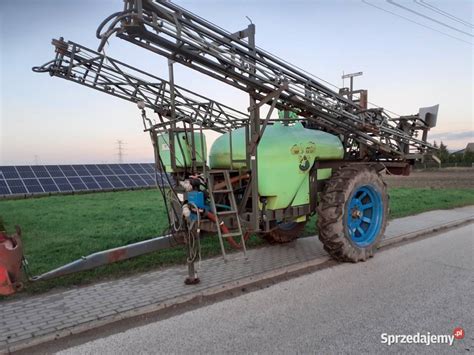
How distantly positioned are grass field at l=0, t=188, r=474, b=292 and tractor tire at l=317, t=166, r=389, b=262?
5.60 ft

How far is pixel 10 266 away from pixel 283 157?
136 inches

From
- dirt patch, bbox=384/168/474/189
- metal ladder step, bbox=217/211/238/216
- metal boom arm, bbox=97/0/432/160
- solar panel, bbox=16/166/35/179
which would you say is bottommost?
dirt patch, bbox=384/168/474/189

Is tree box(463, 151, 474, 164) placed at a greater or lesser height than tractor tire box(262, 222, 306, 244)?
greater

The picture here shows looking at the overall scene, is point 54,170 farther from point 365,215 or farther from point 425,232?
point 425,232

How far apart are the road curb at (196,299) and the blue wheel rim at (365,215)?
0.68 meters

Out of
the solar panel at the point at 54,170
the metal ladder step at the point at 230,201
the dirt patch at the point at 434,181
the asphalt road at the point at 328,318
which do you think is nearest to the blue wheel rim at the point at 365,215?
the asphalt road at the point at 328,318

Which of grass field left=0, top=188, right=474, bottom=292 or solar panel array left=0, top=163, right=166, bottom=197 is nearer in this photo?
grass field left=0, top=188, right=474, bottom=292

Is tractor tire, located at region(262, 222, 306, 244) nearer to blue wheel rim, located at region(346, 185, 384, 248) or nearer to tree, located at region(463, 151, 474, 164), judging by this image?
blue wheel rim, located at region(346, 185, 384, 248)

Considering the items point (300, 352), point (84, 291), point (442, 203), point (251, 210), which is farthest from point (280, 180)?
point (442, 203)

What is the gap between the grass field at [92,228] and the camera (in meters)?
5.36

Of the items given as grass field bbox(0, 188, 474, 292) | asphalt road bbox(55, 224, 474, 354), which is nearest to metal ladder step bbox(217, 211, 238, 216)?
asphalt road bbox(55, 224, 474, 354)

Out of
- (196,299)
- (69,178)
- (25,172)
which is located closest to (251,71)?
(196,299)

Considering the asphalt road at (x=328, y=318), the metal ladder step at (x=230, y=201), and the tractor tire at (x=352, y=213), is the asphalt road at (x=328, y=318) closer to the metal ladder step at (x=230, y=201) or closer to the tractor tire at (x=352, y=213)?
the tractor tire at (x=352, y=213)

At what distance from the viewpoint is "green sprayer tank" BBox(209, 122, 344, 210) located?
16.7 feet
